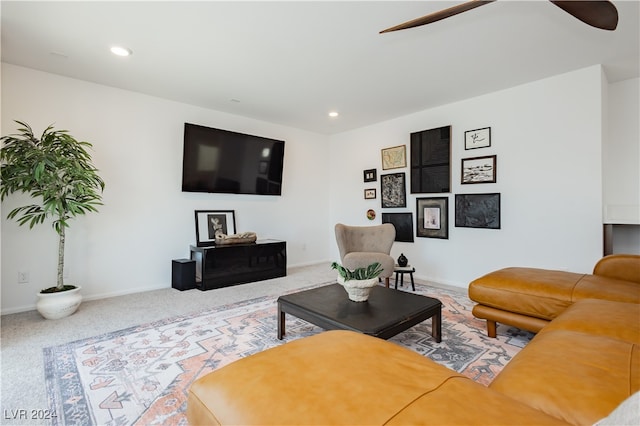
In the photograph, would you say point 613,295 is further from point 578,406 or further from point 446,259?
point 446,259

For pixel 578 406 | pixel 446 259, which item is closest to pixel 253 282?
pixel 446 259

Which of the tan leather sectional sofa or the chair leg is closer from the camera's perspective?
the tan leather sectional sofa

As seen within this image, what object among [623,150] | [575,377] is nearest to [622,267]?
[575,377]

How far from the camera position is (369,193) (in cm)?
537

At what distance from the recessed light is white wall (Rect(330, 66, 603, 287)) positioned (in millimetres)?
3716

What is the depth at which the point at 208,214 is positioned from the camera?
4500 millimetres

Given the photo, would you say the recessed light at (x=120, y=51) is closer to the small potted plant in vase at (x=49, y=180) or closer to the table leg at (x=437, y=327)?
the small potted plant in vase at (x=49, y=180)

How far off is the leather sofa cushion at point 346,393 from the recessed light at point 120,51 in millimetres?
3021

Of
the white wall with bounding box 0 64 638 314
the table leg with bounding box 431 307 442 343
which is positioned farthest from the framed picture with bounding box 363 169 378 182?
the table leg with bounding box 431 307 442 343

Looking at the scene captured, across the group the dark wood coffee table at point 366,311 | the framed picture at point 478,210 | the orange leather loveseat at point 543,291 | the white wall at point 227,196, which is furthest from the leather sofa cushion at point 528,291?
the framed picture at point 478,210

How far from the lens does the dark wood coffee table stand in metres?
1.90

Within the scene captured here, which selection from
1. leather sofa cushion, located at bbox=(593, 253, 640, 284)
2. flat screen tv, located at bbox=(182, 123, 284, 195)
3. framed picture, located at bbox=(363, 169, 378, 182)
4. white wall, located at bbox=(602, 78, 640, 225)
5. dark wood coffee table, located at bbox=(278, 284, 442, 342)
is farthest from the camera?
framed picture, located at bbox=(363, 169, 378, 182)

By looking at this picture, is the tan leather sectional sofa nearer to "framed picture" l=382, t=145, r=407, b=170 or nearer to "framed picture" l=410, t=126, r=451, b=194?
"framed picture" l=410, t=126, r=451, b=194

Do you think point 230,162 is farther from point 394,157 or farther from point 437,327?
point 437,327
